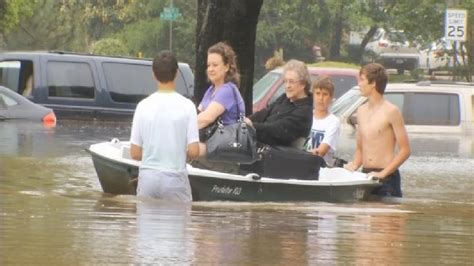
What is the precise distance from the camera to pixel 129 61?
79.6ft

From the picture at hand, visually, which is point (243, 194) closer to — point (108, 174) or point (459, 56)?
point (108, 174)

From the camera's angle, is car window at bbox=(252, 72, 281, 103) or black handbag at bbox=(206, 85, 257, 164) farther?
car window at bbox=(252, 72, 281, 103)

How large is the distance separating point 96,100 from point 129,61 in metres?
1.19

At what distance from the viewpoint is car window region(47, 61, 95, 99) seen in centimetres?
2328

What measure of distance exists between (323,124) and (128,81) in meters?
13.3

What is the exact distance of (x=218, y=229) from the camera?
27.6 ft

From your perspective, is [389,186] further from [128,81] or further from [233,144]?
[128,81]

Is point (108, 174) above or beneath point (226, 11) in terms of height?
beneath

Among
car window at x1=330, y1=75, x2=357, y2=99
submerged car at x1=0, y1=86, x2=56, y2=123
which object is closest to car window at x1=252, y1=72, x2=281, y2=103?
car window at x1=330, y1=75, x2=357, y2=99

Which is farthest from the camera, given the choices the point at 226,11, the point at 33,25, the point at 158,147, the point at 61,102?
the point at 33,25

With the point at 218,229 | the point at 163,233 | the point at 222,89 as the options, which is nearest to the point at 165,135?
the point at 218,229

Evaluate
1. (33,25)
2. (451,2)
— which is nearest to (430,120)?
(451,2)

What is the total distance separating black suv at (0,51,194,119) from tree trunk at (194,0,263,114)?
30.4 feet

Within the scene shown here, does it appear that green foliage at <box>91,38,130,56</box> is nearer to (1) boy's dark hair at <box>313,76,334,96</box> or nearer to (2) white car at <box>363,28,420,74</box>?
(2) white car at <box>363,28,420,74</box>
